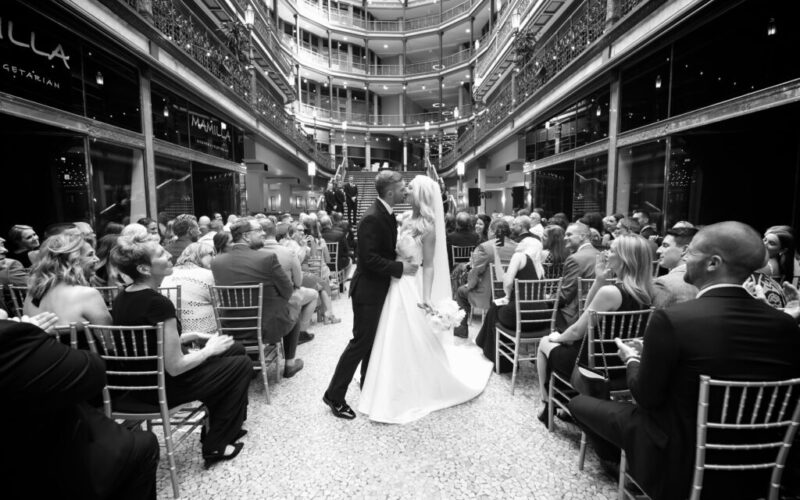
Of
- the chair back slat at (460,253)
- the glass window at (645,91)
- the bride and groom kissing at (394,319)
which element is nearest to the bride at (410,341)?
the bride and groom kissing at (394,319)

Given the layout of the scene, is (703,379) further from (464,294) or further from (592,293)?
(464,294)

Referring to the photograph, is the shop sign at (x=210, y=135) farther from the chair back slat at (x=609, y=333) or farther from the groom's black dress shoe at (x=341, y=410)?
the chair back slat at (x=609, y=333)

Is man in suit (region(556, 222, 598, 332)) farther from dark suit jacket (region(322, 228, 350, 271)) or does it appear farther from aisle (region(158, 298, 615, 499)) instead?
dark suit jacket (region(322, 228, 350, 271))

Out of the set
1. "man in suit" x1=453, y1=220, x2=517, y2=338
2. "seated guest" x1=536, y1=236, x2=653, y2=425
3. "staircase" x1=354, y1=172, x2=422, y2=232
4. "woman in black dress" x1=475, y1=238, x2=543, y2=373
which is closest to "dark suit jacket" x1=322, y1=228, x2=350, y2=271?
"man in suit" x1=453, y1=220, x2=517, y2=338

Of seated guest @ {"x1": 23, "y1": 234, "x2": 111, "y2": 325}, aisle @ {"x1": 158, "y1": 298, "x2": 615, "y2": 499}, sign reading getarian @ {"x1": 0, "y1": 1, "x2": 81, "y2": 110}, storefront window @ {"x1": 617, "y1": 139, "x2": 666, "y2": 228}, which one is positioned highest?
sign reading getarian @ {"x1": 0, "y1": 1, "x2": 81, "y2": 110}

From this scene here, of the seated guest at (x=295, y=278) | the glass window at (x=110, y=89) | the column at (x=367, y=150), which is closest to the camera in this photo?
the seated guest at (x=295, y=278)

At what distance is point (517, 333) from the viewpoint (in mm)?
3287

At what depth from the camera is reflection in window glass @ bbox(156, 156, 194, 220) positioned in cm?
772

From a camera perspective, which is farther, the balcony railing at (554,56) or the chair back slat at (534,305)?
the balcony railing at (554,56)

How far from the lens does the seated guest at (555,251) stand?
12.6 feet

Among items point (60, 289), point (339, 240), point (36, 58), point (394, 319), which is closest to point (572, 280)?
point (394, 319)

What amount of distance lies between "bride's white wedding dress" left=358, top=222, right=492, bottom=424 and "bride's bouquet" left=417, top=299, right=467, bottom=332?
0.10m

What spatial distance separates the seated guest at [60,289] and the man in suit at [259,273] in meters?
1.18

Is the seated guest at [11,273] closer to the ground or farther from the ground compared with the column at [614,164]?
closer to the ground
